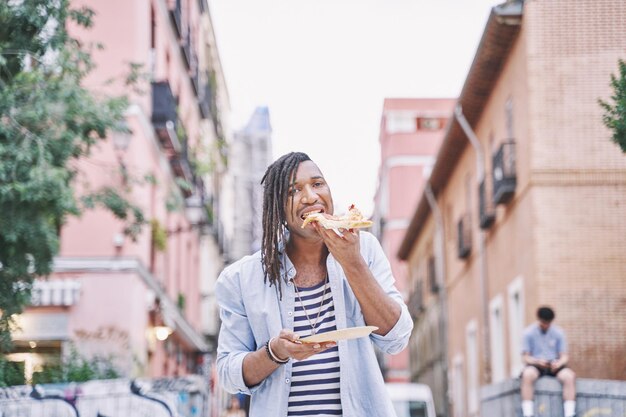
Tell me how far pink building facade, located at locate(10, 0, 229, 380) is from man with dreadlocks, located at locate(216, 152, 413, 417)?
12.8 meters

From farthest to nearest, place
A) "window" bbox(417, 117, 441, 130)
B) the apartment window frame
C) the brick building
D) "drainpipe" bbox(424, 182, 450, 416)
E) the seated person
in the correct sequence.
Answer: "window" bbox(417, 117, 441, 130) → "drainpipe" bbox(424, 182, 450, 416) → the apartment window frame → the brick building → the seated person

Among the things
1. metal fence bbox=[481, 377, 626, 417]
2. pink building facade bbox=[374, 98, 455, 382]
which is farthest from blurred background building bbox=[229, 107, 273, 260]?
metal fence bbox=[481, 377, 626, 417]

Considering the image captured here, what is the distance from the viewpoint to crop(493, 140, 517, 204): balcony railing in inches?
899

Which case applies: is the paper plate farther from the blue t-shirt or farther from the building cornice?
the building cornice

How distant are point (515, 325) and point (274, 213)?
21.0 meters

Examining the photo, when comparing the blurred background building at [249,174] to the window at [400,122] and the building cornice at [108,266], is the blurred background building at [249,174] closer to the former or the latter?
the window at [400,122]

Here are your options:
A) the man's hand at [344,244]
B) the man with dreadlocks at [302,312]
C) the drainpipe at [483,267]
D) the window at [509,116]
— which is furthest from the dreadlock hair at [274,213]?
the drainpipe at [483,267]

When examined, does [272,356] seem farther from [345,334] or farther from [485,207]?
[485,207]

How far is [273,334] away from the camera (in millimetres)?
4066

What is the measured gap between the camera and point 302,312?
408 centimetres

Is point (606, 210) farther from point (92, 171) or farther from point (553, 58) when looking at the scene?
point (92, 171)

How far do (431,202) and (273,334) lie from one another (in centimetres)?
3539

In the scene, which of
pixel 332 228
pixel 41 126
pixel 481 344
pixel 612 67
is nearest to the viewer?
pixel 332 228

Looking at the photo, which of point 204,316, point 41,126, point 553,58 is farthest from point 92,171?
point 204,316
